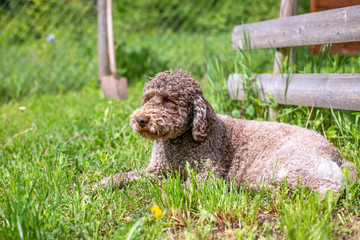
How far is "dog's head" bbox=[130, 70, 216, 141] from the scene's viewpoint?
95.3 inches

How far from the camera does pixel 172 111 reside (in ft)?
8.18

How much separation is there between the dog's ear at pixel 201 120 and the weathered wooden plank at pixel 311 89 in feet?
4.29

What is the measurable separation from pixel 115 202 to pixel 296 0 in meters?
3.12

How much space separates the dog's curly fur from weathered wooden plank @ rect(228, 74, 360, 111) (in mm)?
613

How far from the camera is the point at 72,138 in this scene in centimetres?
364

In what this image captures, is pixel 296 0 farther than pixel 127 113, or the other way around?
pixel 127 113

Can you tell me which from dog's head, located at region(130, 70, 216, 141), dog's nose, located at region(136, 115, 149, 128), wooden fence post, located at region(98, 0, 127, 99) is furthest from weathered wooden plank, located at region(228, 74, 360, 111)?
wooden fence post, located at region(98, 0, 127, 99)

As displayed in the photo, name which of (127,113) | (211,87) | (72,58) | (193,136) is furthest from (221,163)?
(72,58)

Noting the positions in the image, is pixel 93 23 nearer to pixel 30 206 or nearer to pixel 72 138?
pixel 72 138

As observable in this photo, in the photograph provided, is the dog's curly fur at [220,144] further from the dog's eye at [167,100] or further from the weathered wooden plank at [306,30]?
the weathered wooden plank at [306,30]

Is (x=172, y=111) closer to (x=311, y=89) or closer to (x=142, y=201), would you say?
(x=142, y=201)

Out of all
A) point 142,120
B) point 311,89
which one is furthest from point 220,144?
point 311,89

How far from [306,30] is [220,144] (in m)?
1.63

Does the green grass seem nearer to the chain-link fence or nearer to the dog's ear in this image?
the dog's ear
